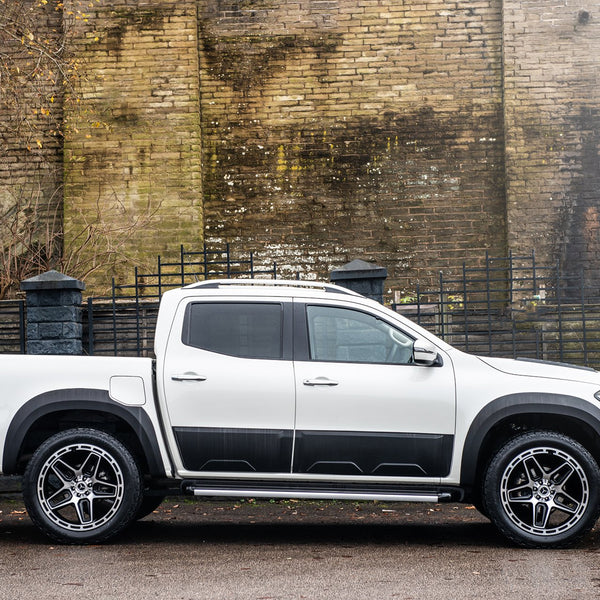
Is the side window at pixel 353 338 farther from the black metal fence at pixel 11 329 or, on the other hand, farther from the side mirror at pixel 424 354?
the black metal fence at pixel 11 329

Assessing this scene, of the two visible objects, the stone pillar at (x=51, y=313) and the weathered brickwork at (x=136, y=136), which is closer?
the stone pillar at (x=51, y=313)

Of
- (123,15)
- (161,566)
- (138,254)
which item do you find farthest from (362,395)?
(123,15)

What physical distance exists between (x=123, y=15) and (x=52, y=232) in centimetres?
359

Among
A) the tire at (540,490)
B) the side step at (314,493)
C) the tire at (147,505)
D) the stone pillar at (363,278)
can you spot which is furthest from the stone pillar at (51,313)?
the tire at (540,490)

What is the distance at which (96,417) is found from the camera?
255 inches

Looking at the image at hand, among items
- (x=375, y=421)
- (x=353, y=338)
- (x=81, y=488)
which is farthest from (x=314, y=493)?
(x=81, y=488)

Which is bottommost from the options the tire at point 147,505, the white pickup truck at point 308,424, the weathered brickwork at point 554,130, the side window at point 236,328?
the tire at point 147,505

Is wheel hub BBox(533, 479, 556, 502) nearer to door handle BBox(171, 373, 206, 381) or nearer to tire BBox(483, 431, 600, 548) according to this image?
tire BBox(483, 431, 600, 548)

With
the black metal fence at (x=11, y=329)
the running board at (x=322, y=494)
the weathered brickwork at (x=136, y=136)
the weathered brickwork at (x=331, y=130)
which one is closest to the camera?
the running board at (x=322, y=494)

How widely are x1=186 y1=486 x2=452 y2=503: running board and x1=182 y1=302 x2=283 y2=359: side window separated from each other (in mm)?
931

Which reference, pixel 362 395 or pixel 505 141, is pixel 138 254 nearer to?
pixel 505 141

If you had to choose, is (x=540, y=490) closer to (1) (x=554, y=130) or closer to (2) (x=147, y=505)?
(2) (x=147, y=505)

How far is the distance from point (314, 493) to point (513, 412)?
1.46m

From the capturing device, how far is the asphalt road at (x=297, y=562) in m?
4.93
